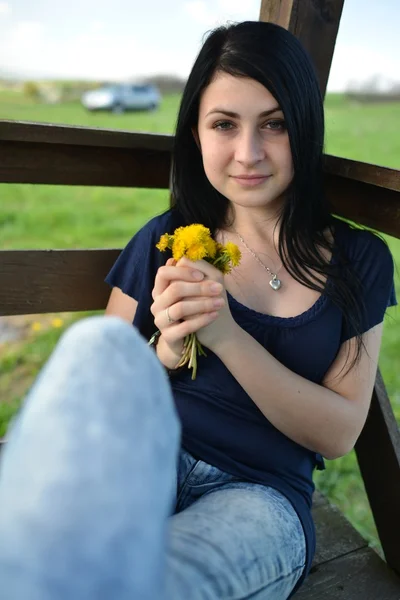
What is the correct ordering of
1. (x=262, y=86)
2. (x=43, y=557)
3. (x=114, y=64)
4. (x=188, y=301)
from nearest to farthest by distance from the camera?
1. (x=43, y=557)
2. (x=188, y=301)
3. (x=262, y=86)
4. (x=114, y=64)

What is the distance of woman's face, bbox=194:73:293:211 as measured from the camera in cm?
136

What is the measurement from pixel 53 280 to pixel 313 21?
3.43ft

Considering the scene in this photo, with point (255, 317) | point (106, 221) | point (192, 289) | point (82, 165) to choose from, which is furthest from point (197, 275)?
point (106, 221)

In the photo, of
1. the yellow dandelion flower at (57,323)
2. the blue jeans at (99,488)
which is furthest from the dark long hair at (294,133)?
the yellow dandelion flower at (57,323)

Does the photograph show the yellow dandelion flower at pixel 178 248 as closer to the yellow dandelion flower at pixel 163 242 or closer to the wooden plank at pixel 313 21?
the yellow dandelion flower at pixel 163 242

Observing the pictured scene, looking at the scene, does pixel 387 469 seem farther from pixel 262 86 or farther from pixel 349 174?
pixel 262 86

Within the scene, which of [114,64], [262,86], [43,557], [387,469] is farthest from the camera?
[114,64]

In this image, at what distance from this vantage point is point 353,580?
158 centimetres

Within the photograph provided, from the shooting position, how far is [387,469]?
170cm

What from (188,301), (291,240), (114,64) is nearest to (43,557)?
(188,301)

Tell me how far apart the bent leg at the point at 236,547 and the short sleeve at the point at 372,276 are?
0.47 meters

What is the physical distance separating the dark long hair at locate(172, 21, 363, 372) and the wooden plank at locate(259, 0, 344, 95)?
0.23 metres

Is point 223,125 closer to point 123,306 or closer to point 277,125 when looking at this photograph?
point 277,125

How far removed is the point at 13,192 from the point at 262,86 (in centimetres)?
679
